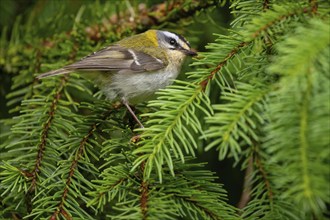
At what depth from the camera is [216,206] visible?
1374 millimetres

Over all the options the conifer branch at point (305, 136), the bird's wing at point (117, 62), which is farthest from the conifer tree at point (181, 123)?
the bird's wing at point (117, 62)

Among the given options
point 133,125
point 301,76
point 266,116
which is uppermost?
point 301,76

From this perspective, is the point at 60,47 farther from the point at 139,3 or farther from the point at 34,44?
the point at 139,3

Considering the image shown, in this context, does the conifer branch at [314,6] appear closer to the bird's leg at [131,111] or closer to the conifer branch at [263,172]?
the conifer branch at [263,172]

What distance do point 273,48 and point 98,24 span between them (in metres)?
1.24

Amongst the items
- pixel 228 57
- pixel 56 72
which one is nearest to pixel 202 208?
pixel 228 57

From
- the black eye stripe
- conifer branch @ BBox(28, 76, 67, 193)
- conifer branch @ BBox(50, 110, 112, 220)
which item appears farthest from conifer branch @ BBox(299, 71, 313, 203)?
the black eye stripe

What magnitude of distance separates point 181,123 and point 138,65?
3.43 ft

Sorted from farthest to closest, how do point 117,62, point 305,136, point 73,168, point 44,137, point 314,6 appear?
point 117,62
point 44,137
point 73,168
point 314,6
point 305,136

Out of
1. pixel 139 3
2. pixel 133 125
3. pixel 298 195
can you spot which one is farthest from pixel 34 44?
pixel 298 195

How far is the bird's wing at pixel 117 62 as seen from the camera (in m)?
2.12

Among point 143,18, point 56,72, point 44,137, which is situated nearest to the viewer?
point 44,137

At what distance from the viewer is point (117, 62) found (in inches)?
90.1

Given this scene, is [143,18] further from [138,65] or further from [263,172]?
[263,172]
